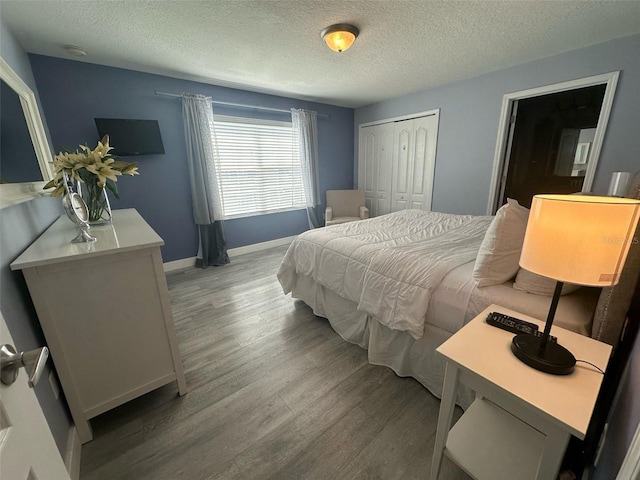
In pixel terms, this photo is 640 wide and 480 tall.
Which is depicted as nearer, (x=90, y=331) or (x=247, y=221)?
(x=90, y=331)

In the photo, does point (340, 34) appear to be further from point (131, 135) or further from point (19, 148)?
point (131, 135)

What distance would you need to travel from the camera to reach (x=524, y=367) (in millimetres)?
849

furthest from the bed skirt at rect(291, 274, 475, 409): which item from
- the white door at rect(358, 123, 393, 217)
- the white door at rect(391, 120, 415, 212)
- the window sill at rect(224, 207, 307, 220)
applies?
the white door at rect(358, 123, 393, 217)

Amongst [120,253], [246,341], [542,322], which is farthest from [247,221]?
[542,322]

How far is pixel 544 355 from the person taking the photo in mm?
858

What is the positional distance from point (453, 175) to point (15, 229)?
4140 millimetres

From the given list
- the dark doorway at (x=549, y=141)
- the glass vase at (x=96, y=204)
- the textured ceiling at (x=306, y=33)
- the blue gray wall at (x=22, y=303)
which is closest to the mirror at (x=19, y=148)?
the blue gray wall at (x=22, y=303)

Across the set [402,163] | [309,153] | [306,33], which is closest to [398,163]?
[402,163]

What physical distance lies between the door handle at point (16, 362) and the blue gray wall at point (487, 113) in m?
3.85

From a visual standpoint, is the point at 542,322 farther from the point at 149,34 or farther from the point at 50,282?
the point at 149,34

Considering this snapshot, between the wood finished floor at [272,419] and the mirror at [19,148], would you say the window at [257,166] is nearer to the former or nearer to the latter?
the mirror at [19,148]

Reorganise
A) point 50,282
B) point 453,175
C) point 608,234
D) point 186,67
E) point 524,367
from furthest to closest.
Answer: point 453,175, point 186,67, point 50,282, point 524,367, point 608,234

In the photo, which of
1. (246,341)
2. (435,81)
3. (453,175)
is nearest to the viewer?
(246,341)

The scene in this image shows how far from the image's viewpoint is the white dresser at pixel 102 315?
1.10 meters
